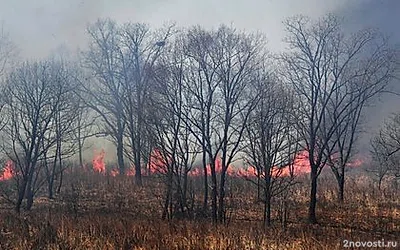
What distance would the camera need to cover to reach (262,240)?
977cm

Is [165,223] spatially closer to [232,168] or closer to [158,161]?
[158,161]

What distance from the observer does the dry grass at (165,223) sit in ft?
32.8

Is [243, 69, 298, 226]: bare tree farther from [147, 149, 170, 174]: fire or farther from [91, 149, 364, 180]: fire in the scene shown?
[147, 149, 170, 174]: fire

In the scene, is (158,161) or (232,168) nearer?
(158,161)

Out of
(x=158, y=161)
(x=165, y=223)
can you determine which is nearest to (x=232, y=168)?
(x=158, y=161)

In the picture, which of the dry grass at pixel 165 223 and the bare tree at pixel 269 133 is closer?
the dry grass at pixel 165 223

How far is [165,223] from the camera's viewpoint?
42.5ft

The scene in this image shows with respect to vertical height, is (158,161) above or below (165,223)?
above

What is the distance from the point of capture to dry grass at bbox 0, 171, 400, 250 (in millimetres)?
9992

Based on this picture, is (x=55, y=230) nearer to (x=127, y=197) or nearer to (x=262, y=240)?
(x=262, y=240)

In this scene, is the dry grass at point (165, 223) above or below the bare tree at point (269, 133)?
below

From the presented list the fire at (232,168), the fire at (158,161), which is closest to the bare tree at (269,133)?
the fire at (232,168)

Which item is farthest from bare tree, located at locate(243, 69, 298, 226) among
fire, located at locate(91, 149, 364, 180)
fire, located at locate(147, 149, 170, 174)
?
fire, located at locate(147, 149, 170, 174)

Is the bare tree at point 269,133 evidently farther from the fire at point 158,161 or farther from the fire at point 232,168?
the fire at point 158,161
